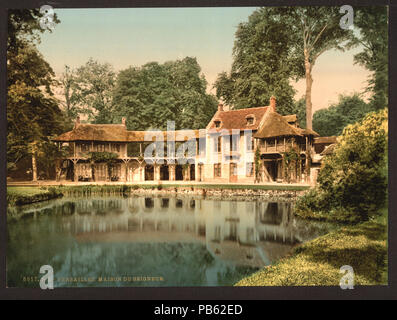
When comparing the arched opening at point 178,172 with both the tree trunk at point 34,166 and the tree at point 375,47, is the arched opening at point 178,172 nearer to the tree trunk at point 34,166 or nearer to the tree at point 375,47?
the tree trunk at point 34,166

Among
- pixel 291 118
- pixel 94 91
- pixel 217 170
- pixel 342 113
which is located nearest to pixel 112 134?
pixel 94 91

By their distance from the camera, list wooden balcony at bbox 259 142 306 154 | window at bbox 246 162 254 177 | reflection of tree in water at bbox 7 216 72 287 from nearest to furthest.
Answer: reflection of tree in water at bbox 7 216 72 287 → wooden balcony at bbox 259 142 306 154 → window at bbox 246 162 254 177

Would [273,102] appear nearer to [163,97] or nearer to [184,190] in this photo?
[163,97]

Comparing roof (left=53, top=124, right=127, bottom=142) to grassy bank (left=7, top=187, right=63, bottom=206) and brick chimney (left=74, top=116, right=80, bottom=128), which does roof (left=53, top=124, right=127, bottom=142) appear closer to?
brick chimney (left=74, top=116, right=80, bottom=128)

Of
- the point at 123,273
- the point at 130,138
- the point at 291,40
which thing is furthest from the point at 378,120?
the point at 123,273

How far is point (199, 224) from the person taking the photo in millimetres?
5473

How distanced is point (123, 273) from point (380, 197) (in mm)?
5200

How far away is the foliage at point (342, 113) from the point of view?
196 inches

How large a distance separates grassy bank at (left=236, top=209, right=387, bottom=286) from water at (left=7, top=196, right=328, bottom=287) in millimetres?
224

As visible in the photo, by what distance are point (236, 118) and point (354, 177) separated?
2.77 metres

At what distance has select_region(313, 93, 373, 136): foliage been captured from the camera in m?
4.99

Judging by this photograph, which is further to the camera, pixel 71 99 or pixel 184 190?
pixel 184 190

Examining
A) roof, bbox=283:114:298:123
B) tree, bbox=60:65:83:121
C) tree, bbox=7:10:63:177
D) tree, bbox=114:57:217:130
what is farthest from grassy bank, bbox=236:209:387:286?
tree, bbox=7:10:63:177

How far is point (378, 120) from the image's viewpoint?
16.1ft
